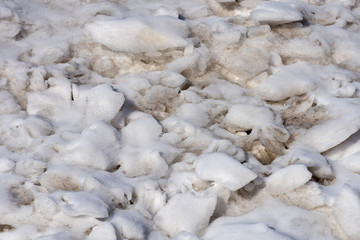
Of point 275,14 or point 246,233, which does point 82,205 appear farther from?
point 275,14

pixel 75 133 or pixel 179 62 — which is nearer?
pixel 75 133

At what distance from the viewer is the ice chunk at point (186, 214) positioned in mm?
1507

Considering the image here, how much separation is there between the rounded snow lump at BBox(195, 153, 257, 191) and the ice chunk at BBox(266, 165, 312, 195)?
0.33ft

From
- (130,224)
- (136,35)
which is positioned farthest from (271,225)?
(136,35)

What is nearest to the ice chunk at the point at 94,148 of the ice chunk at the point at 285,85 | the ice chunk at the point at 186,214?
the ice chunk at the point at 186,214

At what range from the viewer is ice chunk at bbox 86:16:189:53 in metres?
2.29

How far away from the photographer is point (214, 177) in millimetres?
1603

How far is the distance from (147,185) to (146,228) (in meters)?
0.18

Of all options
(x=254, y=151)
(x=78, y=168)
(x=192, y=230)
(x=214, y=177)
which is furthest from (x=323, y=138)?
(x=78, y=168)

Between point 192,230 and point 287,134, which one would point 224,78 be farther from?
point 192,230

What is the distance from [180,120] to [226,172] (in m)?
0.43

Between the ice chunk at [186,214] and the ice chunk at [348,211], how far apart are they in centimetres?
43

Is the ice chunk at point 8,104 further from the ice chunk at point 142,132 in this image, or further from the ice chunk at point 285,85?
the ice chunk at point 285,85

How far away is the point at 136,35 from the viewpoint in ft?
7.49
